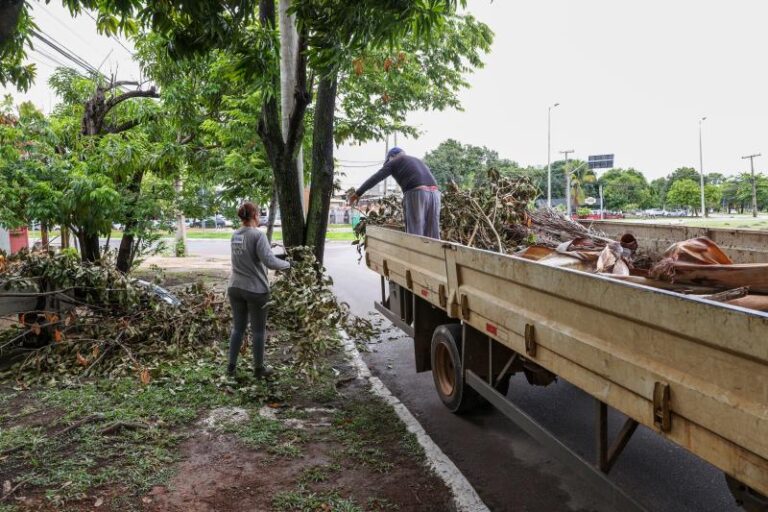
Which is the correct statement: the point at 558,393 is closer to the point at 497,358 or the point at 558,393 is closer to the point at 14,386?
the point at 497,358

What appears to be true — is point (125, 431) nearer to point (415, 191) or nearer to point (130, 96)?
point (415, 191)

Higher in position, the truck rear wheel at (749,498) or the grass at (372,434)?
the truck rear wheel at (749,498)

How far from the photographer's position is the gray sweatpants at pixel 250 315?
5.70m

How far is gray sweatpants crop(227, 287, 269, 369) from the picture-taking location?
18.7 ft

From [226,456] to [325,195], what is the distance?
421 centimetres

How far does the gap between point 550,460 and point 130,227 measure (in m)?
9.07

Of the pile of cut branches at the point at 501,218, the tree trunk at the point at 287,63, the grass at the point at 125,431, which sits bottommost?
the grass at the point at 125,431

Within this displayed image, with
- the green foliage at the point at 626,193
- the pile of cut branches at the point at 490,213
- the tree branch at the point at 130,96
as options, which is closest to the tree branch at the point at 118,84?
the tree branch at the point at 130,96

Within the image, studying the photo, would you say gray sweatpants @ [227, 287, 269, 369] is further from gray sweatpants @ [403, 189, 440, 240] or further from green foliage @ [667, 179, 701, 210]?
green foliage @ [667, 179, 701, 210]

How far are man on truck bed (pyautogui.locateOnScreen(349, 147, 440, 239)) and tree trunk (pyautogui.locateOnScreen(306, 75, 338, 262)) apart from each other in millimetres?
1222

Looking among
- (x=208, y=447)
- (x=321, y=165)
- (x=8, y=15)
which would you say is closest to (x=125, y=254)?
(x=321, y=165)

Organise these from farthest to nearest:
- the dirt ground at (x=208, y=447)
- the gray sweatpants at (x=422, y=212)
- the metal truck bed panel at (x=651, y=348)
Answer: the gray sweatpants at (x=422, y=212), the dirt ground at (x=208, y=447), the metal truck bed panel at (x=651, y=348)

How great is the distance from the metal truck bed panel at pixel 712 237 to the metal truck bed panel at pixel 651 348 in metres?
2.69

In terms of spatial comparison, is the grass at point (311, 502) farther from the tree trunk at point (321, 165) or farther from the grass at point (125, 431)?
the tree trunk at point (321, 165)
